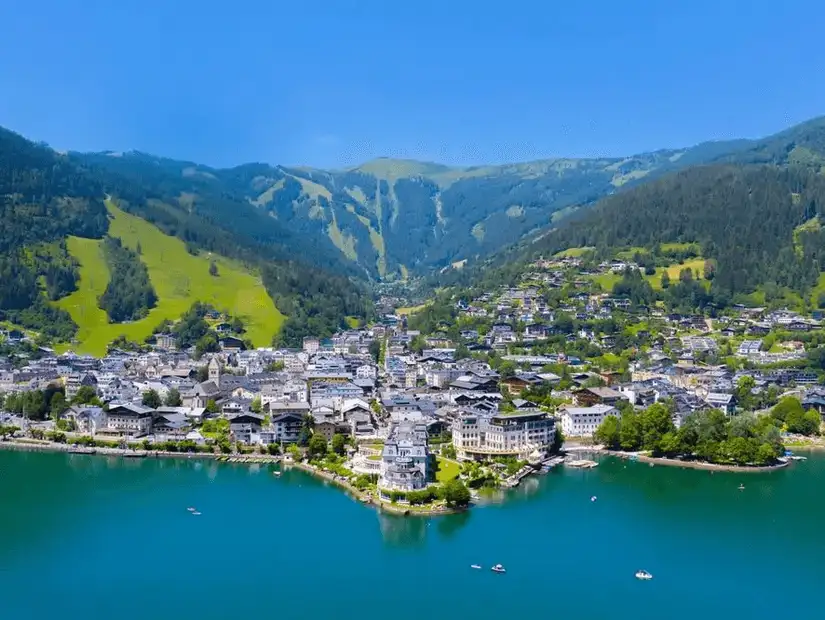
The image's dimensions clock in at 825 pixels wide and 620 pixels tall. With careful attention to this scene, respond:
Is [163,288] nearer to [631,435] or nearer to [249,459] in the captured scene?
[249,459]

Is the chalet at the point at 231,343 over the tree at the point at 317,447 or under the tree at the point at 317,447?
over

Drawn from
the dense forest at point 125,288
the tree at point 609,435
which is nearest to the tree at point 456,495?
the tree at point 609,435

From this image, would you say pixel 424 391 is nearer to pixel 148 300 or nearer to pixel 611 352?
pixel 611 352

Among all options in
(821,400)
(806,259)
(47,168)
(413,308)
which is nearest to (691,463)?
(821,400)

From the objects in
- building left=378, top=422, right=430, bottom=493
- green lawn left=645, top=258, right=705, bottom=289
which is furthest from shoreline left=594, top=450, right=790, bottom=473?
green lawn left=645, top=258, right=705, bottom=289

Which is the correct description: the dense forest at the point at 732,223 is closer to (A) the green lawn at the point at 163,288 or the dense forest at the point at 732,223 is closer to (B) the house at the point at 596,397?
(B) the house at the point at 596,397

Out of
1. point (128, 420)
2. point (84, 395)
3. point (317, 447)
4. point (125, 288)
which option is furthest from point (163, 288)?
point (317, 447)
